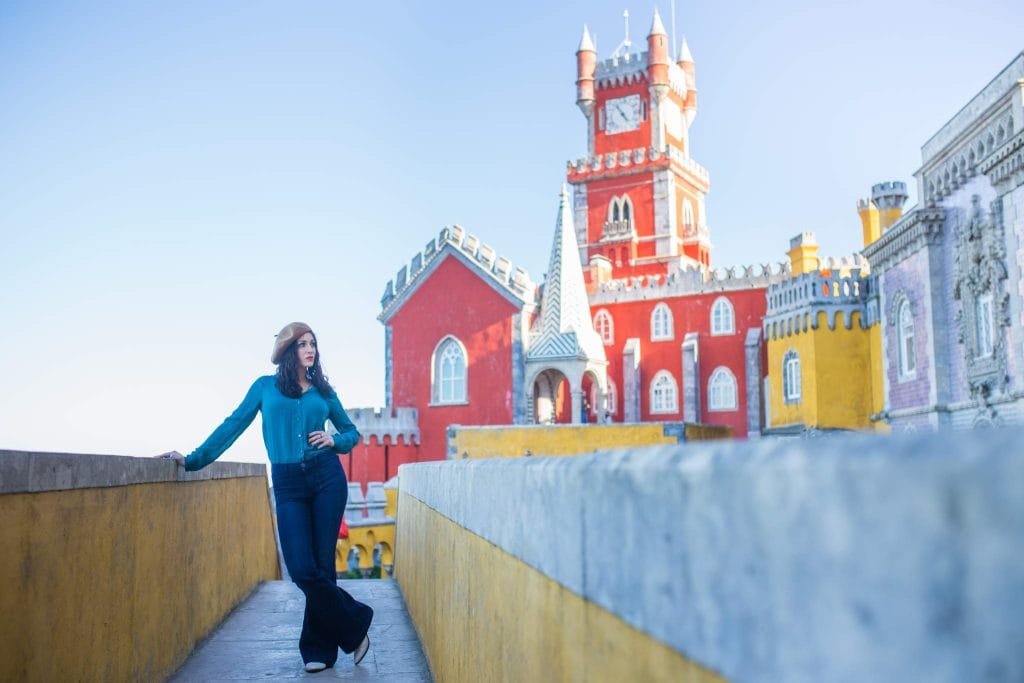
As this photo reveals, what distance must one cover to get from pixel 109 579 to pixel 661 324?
30.0 metres

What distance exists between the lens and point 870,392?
26.8 metres

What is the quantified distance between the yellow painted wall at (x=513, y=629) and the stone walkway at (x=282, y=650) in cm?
30

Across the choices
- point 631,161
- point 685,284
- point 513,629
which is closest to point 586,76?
point 631,161

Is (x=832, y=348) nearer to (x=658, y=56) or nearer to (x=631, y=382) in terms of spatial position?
(x=631, y=382)

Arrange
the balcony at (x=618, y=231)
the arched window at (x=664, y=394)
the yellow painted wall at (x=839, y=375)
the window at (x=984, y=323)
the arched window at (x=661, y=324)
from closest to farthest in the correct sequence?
1. the window at (x=984, y=323)
2. the yellow painted wall at (x=839, y=375)
3. the arched window at (x=664, y=394)
4. the arched window at (x=661, y=324)
5. the balcony at (x=618, y=231)

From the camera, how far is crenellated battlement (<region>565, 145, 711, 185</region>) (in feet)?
136

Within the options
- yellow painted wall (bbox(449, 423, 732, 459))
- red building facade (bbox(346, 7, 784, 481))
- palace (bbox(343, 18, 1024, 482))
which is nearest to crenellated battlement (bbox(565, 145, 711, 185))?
palace (bbox(343, 18, 1024, 482))

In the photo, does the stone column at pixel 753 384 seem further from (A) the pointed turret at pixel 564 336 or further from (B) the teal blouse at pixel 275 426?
(B) the teal blouse at pixel 275 426

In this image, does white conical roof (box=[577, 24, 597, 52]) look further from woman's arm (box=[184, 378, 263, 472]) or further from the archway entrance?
woman's arm (box=[184, 378, 263, 472])

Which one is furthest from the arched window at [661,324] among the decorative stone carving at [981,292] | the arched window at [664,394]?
the decorative stone carving at [981,292]

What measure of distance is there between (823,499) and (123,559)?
394cm

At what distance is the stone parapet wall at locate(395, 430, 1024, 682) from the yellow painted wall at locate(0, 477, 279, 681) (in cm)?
196

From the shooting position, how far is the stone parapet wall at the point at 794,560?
2.31ft

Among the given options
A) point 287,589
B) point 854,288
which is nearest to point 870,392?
point 854,288
